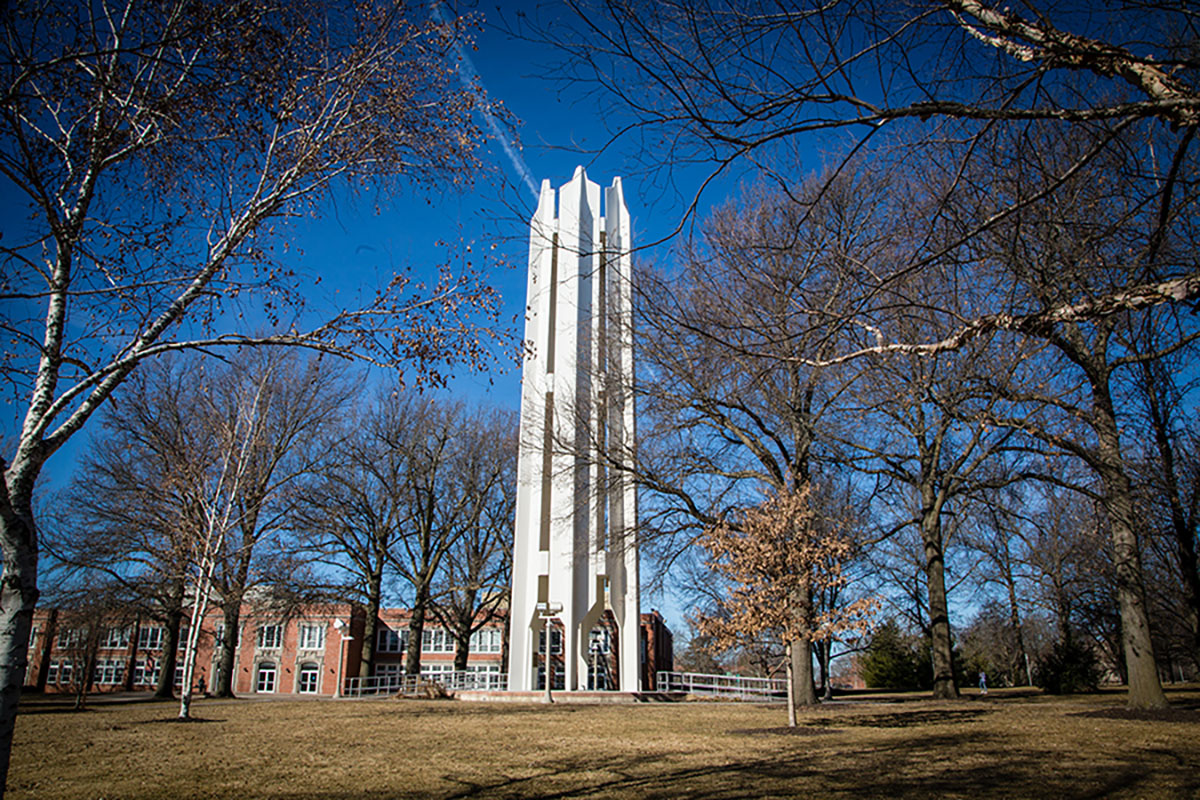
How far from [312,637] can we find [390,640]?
6061mm

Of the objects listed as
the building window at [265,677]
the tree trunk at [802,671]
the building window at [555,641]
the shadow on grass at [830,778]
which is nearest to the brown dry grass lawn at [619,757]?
the shadow on grass at [830,778]

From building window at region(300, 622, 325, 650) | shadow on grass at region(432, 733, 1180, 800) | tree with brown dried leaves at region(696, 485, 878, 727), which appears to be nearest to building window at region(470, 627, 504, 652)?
building window at region(300, 622, 325, 650)

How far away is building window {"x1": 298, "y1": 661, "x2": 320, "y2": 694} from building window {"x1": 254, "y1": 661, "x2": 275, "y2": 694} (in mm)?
1961

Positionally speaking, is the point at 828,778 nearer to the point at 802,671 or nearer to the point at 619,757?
the point at 619,757

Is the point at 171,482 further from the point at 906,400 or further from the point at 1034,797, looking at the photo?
the point at 1034,797

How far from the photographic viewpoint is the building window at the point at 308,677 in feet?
162

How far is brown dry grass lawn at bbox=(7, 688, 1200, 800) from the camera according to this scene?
6.04 metres

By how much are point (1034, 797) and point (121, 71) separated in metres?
9.21

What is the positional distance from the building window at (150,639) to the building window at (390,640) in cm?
1473

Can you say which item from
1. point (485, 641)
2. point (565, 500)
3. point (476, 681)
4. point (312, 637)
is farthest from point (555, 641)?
point (312, 637)

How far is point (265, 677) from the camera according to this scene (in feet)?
163

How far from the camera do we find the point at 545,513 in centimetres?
2459

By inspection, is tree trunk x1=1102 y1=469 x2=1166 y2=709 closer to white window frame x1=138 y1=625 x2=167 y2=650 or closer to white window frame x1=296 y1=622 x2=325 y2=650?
white window frame x1=296 y1=622 x2=325 y2=650

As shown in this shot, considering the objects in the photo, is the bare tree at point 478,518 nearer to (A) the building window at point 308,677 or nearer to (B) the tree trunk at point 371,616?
(B) the tree trunk at point 371,616
